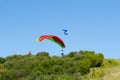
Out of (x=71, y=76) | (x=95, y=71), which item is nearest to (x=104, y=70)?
(x=95, y=71)

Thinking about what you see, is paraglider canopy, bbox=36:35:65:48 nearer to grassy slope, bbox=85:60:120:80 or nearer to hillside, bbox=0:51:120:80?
hillside, bbox=0:51:120:80

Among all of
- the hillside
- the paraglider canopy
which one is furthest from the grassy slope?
the paraglider canopy

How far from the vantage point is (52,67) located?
32.5 meters

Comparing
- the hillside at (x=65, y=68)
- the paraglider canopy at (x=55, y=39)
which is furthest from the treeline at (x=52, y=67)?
the paraglider canopy at (x=55, y=39)

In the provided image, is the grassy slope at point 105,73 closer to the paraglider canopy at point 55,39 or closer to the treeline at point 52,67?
the treeline at point 52,67

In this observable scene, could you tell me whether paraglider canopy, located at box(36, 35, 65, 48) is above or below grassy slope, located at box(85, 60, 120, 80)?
above

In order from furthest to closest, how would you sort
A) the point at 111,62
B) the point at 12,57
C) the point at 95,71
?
1. the point at 12,57
2. the point at 111,62
3. the point at 95,71

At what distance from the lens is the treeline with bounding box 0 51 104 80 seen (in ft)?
100

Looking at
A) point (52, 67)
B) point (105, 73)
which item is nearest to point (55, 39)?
point (52, 67)

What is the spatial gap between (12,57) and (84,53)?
812cm

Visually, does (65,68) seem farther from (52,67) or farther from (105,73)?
(105,73)

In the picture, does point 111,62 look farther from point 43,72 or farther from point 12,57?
point 12,57

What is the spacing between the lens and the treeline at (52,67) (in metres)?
30.6

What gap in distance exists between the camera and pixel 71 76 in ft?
96.6
